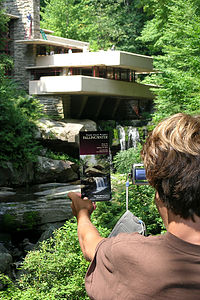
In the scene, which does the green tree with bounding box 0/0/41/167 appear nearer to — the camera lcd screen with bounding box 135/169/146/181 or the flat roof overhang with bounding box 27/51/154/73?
the flat roof overhang with bounding box 27/51/154/73

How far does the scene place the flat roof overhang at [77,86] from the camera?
2040 cm

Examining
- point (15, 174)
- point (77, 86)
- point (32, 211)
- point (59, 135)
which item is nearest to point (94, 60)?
point (77, 86)

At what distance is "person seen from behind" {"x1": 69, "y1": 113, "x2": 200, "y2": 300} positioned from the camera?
112 centimetres

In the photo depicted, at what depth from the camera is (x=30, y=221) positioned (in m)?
11.0

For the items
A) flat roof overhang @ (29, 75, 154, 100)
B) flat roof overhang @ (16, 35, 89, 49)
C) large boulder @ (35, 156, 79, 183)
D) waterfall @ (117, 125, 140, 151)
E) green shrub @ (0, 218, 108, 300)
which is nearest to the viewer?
green shrub @ (0, 218, 108, 300)

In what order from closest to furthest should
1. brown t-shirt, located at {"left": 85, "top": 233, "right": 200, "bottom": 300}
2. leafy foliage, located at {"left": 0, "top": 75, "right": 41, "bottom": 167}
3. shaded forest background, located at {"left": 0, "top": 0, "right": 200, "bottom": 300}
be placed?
brown t-shirt, located at {"left": 85, "top": 233, "right": 200, "bottom": 300}, shaded forest background, located at {"left": 0, "top": 0, "right": 200, "bottom": 300}, leafy foliage, located at {"left": 0, "top": 75, "right": 41, "bottom": 167}

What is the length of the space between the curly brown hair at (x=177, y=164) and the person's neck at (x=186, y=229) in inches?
0.7

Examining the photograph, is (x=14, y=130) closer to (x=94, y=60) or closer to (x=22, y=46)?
(x=94, y=60)

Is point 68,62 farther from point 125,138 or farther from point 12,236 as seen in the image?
point 12,236

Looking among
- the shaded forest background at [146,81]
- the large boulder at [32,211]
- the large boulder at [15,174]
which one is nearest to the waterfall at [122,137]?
the shaded forest background at [146,81]

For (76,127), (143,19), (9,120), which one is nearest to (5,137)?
(9,120)

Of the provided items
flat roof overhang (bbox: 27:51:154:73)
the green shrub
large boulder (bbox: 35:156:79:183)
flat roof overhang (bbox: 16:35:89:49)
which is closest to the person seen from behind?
the green shrub

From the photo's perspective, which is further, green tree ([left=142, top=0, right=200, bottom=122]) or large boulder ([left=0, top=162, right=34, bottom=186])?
large boulder ([left=0, top=162, right=34, bottom=186])

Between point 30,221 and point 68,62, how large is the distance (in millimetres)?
12516
